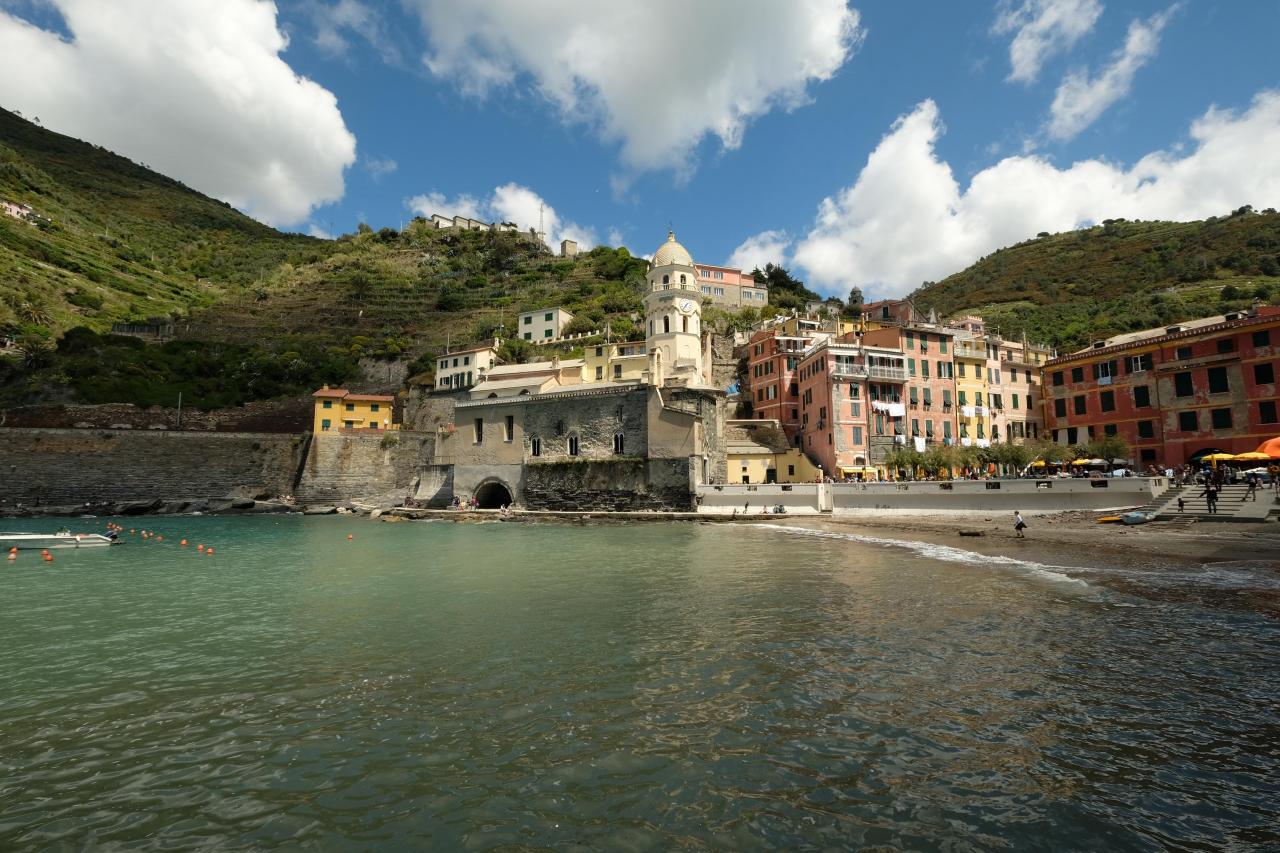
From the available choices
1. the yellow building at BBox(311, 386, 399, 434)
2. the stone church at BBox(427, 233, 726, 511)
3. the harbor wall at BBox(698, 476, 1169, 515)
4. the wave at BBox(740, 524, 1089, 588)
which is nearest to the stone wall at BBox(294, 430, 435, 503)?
the yellow building at BBox(311, 386, 399, 434)

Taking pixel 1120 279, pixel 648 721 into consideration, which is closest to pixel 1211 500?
pixel 648 721

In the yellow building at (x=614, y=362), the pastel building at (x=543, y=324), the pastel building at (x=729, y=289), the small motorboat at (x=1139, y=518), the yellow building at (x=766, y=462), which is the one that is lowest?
the small motorboat at (x=1139, y=518)

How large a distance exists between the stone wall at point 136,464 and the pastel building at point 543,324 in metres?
23.7

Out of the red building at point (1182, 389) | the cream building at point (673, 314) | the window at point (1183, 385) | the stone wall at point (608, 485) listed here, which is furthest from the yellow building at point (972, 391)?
the stone wall at point (608, 485)

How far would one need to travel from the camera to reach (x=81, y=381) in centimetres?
4347

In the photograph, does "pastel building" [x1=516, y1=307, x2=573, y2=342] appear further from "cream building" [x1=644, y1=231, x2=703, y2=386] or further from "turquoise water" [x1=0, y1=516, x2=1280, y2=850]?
"turquoise water" [x1=0, y1=516, x2=1280, y2=850]

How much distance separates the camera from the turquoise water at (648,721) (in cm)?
418

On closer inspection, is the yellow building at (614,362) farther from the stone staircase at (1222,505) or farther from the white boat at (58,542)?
the stone staircase at (1222,505)

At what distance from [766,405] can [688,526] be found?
17978 millimetres

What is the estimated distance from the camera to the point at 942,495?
28.0 m

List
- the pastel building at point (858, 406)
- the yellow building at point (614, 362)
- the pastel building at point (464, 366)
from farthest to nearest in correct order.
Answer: the pastel building at point (464, 366), the yellow building at point (614, 362), the pastel building at point (858, 406)

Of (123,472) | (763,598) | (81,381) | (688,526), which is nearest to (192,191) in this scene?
(81,381)

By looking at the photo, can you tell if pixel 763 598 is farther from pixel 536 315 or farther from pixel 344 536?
pixel 536 315

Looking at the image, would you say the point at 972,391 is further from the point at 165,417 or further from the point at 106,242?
the point at 106,242
